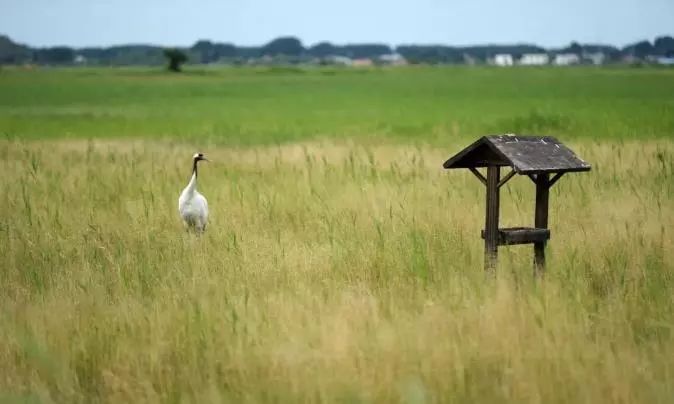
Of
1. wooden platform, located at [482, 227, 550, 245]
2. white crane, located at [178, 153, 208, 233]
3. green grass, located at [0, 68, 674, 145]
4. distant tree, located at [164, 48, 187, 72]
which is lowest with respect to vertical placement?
green grass, located at [0, 68, 674, 145]

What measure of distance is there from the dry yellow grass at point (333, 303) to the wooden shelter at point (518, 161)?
1.02 ft

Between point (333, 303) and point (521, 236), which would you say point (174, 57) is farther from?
point (333, 303)

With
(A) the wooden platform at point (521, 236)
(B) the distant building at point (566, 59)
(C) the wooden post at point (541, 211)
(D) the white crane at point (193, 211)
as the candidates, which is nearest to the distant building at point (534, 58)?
(B) the distant building at point (566, 59)

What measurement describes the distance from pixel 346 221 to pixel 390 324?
13.4ft

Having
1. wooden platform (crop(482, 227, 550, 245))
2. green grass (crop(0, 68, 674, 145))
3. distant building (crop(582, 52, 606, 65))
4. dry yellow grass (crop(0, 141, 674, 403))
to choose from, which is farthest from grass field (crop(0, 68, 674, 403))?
distant building (crop(582, 52, 606, 65))

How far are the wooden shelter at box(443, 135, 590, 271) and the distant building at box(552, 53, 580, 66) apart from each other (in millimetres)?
155576

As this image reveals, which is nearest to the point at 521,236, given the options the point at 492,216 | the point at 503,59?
the point at 492,216

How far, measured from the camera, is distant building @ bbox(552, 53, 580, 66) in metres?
160

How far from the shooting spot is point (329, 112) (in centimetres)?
3691

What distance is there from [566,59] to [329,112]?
13750 cm

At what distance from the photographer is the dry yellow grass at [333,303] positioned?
17.8ft

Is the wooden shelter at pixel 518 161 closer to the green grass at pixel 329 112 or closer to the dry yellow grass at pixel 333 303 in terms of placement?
the dry yellow grass at pixel 333 303

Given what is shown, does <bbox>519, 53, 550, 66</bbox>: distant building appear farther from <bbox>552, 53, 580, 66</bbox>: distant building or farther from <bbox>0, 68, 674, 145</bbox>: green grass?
<bbox>0, 68, 674, 145</bbox>: green grass

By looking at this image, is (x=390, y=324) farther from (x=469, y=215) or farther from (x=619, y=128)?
(x=619, y=128)
